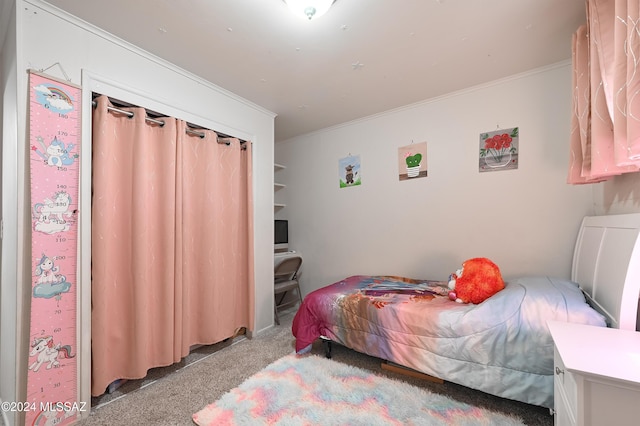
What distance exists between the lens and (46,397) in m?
1.46

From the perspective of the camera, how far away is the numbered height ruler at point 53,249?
4.71ft

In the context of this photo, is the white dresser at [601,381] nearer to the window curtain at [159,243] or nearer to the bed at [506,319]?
the bed at [506,319]

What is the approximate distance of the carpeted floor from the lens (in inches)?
61.9

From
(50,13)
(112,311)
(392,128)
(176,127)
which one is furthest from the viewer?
Result: (392,128)

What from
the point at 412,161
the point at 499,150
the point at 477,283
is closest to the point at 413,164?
the point at 412,161

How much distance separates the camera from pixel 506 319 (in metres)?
1.53

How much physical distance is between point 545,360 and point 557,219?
141 cm

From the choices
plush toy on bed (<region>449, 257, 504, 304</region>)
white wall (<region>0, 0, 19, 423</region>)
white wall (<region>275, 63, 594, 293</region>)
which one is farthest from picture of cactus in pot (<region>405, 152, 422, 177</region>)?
white wall (<region>0, 0, 19, 423</region>)

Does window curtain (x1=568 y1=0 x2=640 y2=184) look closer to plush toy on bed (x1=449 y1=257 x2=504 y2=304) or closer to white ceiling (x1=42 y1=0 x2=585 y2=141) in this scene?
white ceiling (x1=42 y1=0 x2=585 y2=141)

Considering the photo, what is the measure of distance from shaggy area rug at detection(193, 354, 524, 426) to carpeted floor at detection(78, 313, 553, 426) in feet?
0.35

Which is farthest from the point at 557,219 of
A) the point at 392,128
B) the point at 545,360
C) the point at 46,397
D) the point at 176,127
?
the point at 46,397

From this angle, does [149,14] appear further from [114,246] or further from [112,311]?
[112,311]

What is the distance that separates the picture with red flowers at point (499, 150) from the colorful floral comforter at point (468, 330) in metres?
1.13

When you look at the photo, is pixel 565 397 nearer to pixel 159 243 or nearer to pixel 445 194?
pixel 445 194
